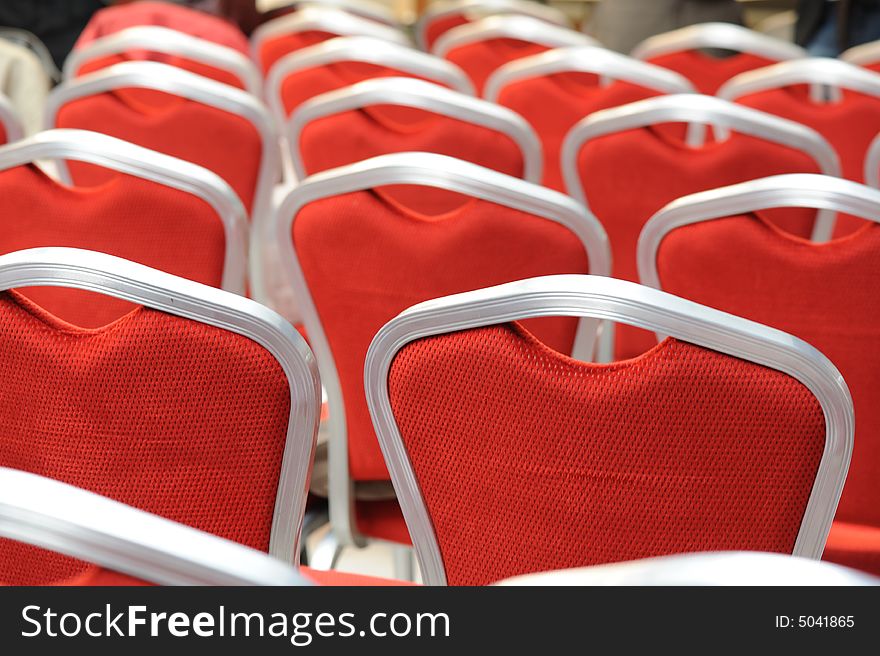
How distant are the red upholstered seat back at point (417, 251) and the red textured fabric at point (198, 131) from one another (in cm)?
86

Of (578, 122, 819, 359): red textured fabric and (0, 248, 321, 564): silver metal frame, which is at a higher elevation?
(0, 248, 321, 564): silver metal frame

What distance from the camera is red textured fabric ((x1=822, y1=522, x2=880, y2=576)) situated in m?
1.65

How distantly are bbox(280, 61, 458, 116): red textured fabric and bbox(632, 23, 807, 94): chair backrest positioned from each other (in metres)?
1.18

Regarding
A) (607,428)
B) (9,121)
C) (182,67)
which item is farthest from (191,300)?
(182,67)

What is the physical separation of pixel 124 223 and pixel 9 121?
2.60 feet

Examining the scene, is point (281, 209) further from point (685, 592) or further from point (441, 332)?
point (685, 592)

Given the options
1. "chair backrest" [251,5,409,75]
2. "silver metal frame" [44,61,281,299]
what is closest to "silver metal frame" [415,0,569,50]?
"chair backrest" [251,5,409,75]

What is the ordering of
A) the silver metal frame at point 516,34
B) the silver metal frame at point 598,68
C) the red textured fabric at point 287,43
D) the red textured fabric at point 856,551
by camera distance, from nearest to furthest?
the red textured fabric at point 856,551 < the silver metal frame at point 598,68 < the silver metal frame at point 516,34 < the red textured fabric at point 287,43

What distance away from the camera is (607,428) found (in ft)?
3.61

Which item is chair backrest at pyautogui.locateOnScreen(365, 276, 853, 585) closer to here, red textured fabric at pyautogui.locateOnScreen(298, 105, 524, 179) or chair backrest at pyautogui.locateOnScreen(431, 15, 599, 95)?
red textured fabric at pyautogui.locateOnScreen(298, 105, 524, 179)

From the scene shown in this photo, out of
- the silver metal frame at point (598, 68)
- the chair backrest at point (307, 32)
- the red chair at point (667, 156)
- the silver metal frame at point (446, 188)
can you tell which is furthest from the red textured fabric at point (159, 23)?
the silver metal frame at point (446, 188)

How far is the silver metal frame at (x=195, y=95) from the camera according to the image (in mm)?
2432

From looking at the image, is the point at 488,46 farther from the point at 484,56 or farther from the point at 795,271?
the point at 795,271

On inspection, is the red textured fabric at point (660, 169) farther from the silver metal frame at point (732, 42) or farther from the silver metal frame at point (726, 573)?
the silver metal frame at point (732, 42)
